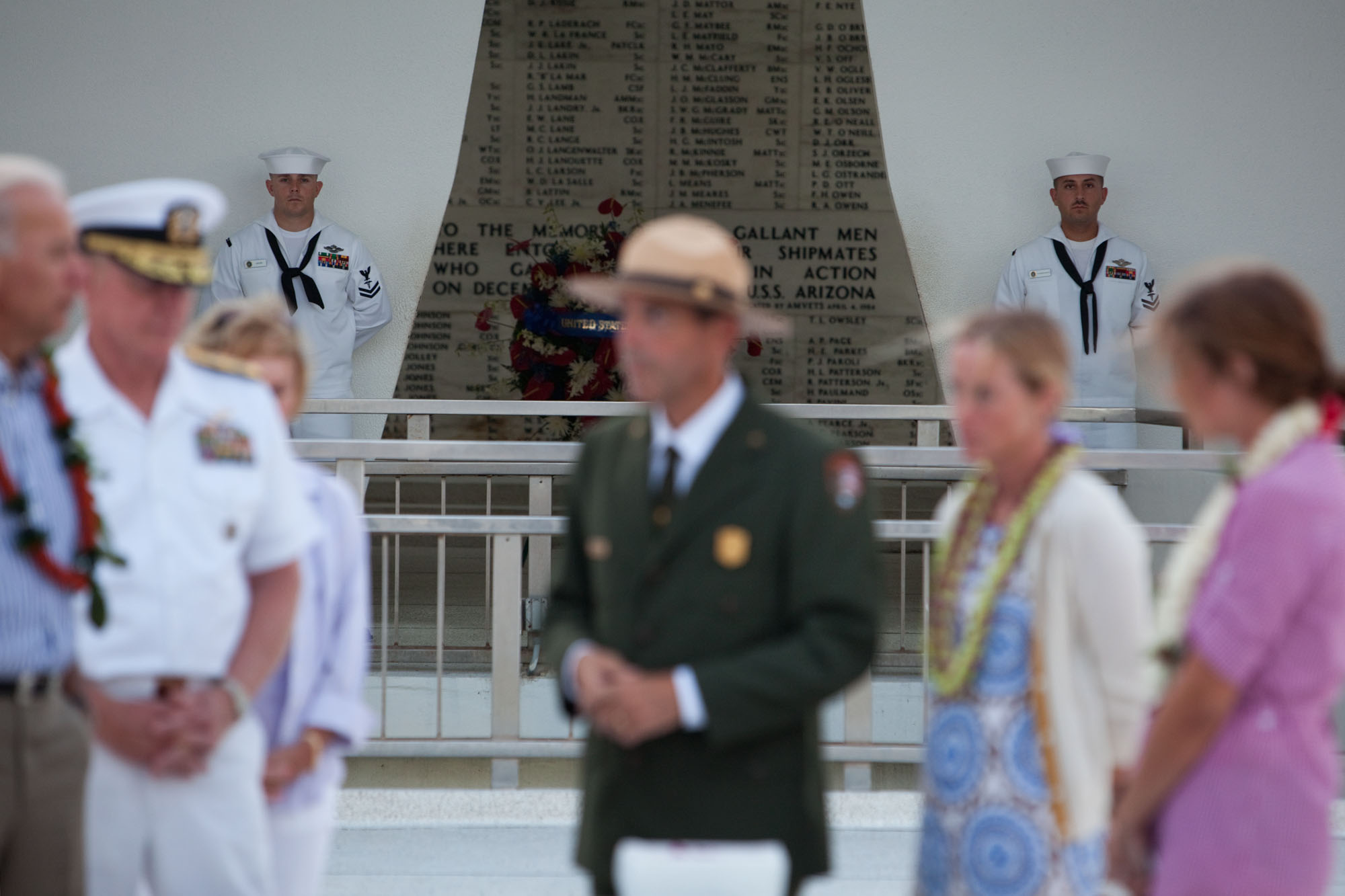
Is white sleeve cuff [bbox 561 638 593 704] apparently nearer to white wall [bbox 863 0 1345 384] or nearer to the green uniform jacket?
the green uniform jacket

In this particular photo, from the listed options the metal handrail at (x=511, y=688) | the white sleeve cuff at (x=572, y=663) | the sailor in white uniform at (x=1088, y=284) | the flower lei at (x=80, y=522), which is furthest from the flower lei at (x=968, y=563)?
the sailor in white uniform at (x=1088, y=284)

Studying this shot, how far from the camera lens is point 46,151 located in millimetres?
7398

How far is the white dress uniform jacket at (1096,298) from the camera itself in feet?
23.9

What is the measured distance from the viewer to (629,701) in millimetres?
1579

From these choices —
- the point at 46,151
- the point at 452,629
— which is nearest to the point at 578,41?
the point at 46,151

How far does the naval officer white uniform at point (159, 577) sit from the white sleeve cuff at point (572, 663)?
0.37m

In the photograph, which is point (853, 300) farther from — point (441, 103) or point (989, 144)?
point (441, 103)

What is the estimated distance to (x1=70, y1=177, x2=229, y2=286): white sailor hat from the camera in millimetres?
1677

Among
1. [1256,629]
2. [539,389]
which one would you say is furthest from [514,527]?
[539,389]

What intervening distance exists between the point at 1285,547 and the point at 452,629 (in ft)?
14.9

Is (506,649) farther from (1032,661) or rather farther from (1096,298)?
(1096,298)

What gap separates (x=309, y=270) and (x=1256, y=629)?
633cm

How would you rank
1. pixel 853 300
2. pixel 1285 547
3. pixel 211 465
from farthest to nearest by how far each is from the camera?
pixel 853 300
pixel 211 465
pixel 1285 547

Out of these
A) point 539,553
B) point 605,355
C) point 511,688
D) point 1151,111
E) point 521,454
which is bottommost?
point 511,688
